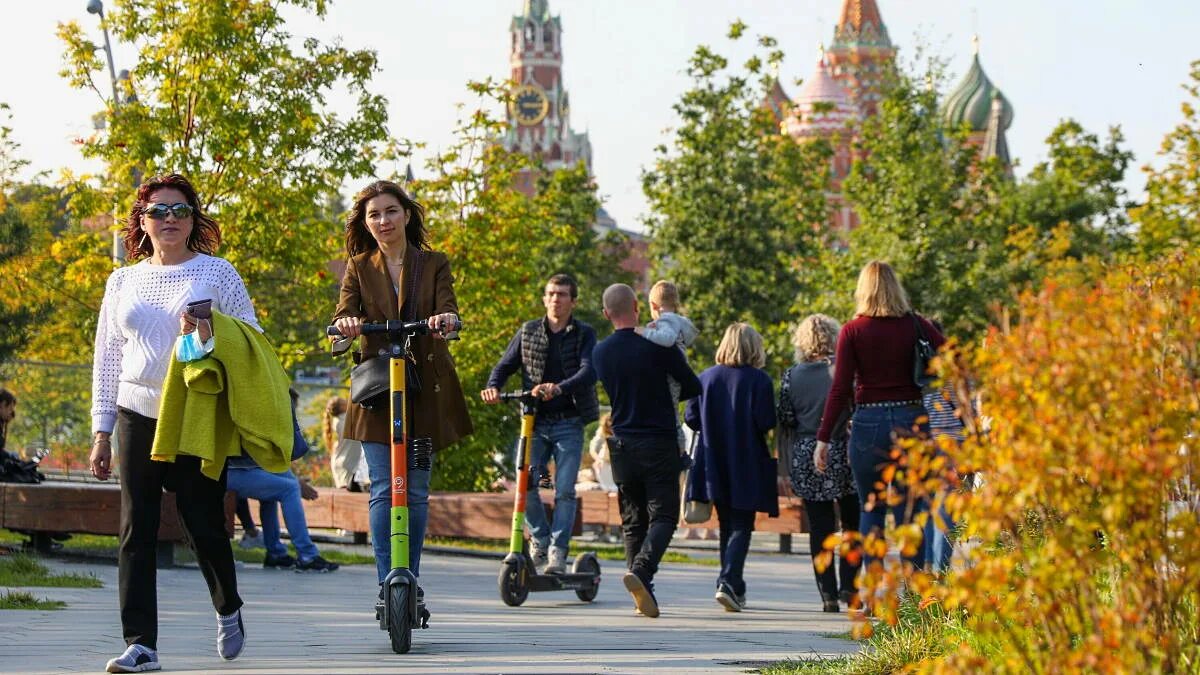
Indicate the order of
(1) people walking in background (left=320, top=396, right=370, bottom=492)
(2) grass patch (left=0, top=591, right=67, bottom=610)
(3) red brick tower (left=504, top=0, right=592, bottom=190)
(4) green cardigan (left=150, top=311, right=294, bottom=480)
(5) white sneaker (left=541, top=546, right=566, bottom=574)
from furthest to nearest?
(3) red brick tower (left=504, top=0, right=592, bottom=190) < (1) people walking in background (left=320, top=396, right=370, bottom=492) < (5) white sneaker (left=541, top=546, right=566, bottom=574) < (2) grass patch (left=0, top=591, right=67, bottom=610) < (4) green cardigan (left=150, top=311, right=294, bottom=480)

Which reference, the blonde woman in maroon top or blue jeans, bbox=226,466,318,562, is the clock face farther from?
the blonde woman in maroon top

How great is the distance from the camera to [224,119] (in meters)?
20.6

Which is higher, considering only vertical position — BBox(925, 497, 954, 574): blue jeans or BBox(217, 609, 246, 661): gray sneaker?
BBox(925, 497, 954, 574): blue jeans

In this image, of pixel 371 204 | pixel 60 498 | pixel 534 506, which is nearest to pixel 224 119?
pixel 60 498

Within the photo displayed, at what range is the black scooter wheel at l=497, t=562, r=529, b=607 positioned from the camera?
36.0 feet

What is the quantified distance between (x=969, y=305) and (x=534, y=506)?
31871 mm

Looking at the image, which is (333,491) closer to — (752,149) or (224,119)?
(224,119)

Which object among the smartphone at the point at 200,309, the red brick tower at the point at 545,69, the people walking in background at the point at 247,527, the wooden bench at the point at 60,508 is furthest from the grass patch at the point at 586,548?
the red brick tower at the point at 545,69

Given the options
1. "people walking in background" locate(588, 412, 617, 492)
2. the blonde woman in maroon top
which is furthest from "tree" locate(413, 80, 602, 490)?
the blonde woman in maroon top

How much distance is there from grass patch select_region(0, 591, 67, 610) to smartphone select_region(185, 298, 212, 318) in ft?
10.2

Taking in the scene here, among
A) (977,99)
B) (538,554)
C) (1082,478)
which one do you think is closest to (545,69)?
(977,99)

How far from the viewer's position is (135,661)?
698 cm

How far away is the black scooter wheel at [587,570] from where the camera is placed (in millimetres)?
11445

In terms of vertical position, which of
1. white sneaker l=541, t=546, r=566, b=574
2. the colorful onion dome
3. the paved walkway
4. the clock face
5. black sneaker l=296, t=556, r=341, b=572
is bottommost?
the paved walkway
